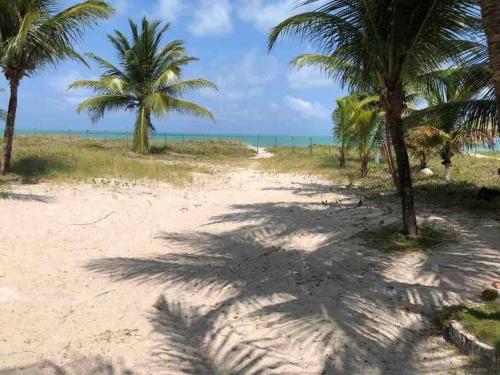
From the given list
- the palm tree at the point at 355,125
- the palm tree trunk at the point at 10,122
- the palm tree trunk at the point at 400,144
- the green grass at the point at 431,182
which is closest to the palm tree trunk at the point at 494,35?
the palm tree trunk at the point at 400,144

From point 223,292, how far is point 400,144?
3645 millimetres

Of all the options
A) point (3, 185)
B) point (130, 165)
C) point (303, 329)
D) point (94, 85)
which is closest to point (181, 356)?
point (303, 329)

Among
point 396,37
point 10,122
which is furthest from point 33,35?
point 396,37

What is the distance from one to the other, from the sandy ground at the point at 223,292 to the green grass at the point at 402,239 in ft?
0.75

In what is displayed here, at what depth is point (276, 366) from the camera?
3652 mm

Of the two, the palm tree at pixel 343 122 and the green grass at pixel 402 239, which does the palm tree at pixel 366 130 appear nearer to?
the palm tree at pixel 343 122

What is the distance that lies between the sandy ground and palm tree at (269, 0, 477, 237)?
5.29 ft

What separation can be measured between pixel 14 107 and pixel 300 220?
901 cm

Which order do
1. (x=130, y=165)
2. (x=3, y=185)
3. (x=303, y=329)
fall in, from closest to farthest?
(x=303, y=329)
(x=3, y=185)
(x=130, y=165)

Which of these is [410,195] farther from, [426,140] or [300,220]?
[426,140]

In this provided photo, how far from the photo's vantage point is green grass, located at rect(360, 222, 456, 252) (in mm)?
6762

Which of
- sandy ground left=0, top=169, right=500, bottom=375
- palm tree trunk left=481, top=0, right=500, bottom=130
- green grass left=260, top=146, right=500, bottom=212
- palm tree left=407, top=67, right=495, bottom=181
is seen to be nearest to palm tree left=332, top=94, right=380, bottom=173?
green grass left=260, top=146, right=500, bottom=212

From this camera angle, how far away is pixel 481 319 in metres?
4.14

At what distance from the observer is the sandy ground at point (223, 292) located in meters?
3.78
